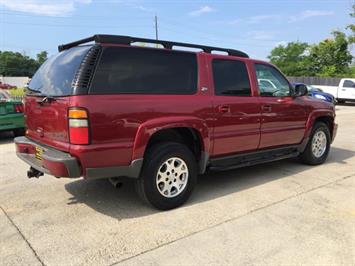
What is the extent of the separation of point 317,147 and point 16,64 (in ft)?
356

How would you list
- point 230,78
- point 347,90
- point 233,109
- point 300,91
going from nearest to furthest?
point 233,109
point 230,78
point 300,91
point 347,90

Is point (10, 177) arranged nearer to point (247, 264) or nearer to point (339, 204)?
point (247, 264)

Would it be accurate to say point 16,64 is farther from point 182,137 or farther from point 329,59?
point 182,137

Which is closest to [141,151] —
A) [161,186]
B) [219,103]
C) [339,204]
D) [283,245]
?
[161,186]

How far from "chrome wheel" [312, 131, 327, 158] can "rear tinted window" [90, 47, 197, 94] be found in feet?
10.3

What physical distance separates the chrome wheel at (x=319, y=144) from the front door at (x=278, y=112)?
53cm

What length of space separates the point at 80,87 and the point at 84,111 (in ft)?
0.85

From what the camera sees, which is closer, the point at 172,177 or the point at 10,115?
the point at 172,177

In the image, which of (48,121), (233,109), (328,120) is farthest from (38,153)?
(328,120)

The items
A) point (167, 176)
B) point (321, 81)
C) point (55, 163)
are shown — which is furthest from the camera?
point (321, 81)

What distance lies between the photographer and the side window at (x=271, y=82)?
5.69m

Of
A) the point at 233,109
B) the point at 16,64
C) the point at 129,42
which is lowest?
the point at 233,109

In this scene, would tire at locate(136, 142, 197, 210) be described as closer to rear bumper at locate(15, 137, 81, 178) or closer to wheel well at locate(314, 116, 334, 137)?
rear bumper at locate(15, 137, 81, 178)

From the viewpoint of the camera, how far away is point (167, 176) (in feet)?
14.7
